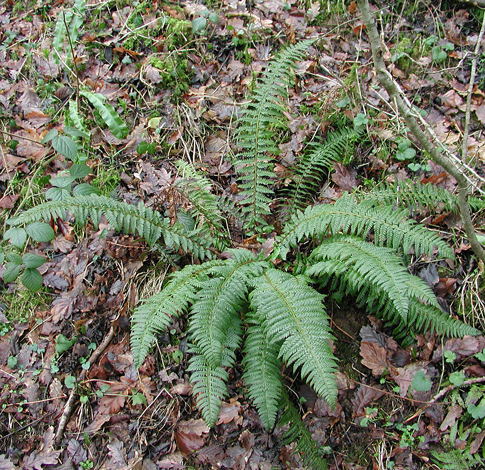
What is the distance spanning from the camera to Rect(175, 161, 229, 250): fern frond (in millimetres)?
3619

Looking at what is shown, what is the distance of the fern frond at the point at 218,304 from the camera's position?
256 cm

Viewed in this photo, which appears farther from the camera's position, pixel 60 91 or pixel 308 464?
pixel 60 91

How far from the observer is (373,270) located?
8.57ft

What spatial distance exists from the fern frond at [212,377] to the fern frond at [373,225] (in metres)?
0.90

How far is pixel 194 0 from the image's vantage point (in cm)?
499

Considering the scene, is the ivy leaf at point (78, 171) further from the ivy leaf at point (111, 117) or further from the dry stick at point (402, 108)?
the dry stick at point (402, 108)

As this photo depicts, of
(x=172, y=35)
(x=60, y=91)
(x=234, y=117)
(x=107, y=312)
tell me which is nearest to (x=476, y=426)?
(x=107, y=312)

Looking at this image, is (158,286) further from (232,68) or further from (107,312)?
(232,68)

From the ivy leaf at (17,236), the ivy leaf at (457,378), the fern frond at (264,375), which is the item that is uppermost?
the ivy leaf at (457,378)

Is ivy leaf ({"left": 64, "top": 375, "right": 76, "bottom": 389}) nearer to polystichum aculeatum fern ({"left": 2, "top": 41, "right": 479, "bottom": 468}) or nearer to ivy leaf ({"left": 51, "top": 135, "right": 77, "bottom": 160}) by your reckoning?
polystichum aculeatum fern ({"left": 2, "top": 41, "right": 479, "bottom": 468})

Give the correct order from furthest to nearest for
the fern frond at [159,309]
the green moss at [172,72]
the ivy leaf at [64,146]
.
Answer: the green moss at [172,72]
the ivy leaf at [64,146]
the fern frond at [159,309]

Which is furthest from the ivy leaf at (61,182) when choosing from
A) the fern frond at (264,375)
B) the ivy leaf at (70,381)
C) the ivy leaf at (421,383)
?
the ivy leaf at (421,383)

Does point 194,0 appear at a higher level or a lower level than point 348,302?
higher

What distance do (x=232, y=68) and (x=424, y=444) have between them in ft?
13.5
